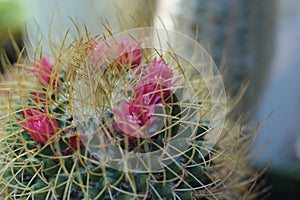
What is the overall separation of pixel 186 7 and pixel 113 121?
43.6 inches

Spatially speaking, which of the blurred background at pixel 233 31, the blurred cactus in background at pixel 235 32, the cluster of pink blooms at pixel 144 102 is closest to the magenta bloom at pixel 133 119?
the cluster of pink blooms at pixel 144 102

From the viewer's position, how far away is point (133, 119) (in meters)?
0.91

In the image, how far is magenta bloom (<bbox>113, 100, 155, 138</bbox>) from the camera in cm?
91

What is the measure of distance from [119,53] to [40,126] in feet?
0.72

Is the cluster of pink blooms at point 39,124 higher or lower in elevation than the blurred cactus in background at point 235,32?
higher

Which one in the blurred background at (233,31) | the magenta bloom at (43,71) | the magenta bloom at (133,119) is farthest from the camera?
the blurred background at (233,31)

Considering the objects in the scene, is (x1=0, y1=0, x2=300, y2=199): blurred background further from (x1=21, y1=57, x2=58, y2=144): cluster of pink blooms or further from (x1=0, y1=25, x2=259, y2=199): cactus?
(x1=21, y1=57, x2=58, y2=144): cluster of pink blooms

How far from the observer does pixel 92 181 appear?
94 centimetres

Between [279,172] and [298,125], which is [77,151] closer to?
[279,172]

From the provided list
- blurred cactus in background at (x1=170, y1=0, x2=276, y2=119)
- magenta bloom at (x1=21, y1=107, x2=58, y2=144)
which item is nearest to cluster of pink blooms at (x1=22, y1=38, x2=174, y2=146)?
magenta bloom at (x1=21, y1=107, x2=58, y2=144)

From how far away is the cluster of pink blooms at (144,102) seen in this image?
913mm

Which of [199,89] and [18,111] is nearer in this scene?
[18,111]

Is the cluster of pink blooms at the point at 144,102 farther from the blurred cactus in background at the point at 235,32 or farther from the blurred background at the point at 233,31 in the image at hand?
the blurred cactus in background at the point at 235,32

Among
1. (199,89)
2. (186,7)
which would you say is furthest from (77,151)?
(186,7)
